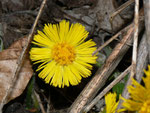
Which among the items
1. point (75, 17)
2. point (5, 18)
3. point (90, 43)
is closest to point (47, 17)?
point (75, 17)

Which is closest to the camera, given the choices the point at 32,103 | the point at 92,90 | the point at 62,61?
the point at 92,90

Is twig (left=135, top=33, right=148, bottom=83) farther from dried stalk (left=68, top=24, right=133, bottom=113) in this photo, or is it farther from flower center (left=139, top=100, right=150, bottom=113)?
flower center (left=139, top=100, right=150, bottom=113)

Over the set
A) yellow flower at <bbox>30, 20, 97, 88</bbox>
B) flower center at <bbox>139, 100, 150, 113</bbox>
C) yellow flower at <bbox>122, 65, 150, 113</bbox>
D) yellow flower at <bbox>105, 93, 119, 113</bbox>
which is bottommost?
yellow flower at <bbox>105, 93, 119, 113</bbox>

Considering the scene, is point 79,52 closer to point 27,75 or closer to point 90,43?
point 90,43

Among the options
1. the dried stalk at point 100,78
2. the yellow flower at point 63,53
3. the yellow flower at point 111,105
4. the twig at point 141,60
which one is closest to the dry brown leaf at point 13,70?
the yellow flower at point 63,53

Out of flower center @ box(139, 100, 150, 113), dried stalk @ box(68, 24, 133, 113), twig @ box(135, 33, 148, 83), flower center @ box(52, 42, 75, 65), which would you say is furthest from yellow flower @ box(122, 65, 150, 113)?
flower center @ box(52, 42, 75, 65)

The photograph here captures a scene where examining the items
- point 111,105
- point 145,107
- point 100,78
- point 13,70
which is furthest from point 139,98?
point 13,70
